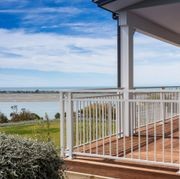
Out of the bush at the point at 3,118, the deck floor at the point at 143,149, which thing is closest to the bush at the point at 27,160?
the deck floor at the point at 143,149

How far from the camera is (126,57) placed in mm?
7594

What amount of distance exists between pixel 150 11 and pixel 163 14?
0.47 m

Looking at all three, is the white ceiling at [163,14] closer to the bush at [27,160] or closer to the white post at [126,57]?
the white post at [126,57]

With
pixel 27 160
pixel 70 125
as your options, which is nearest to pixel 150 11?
pixel 70 125

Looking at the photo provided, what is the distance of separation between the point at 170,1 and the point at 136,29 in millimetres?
1012

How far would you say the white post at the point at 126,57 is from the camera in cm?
742

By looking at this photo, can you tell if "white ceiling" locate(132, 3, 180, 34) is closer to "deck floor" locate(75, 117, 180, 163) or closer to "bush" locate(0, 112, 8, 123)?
"deck floor" locate(75, 117, 180, 163)

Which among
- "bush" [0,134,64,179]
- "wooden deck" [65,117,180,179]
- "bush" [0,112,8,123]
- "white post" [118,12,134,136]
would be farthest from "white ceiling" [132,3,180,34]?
"bush" [0,112,8,123]

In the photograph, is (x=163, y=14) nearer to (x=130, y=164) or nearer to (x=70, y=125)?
(x=70, y=125)

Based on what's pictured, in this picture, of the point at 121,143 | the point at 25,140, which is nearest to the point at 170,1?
the point at 121,143

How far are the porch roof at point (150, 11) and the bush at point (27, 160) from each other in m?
4.46

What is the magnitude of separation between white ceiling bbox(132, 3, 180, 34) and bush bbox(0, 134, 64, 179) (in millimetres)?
4783

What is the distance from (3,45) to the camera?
27781 millimetres

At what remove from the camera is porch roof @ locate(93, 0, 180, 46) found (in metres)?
7.32
